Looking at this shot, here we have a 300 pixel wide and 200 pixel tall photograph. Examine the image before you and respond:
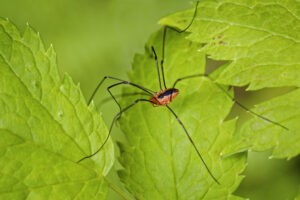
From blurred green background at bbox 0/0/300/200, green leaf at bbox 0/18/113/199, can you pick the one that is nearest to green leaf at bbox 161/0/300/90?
green leaf at bbox 0/18/113/199

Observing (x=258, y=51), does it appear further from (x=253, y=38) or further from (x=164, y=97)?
(x=164, y=97)

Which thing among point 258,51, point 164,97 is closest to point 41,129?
point 164,97

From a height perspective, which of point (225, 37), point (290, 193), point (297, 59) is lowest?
point (290, 193)

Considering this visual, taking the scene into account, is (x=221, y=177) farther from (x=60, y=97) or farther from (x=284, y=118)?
(x=60, y=97)

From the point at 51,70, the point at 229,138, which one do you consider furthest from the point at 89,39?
the point at 229,138

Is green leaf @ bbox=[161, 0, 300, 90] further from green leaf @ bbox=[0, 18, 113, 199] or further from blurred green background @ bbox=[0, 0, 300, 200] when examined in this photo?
blurred green background @ bbox=[0, 0, 300, 200]

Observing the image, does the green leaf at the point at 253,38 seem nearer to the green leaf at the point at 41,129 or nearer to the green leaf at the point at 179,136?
the green leaf at the point at 179,136
